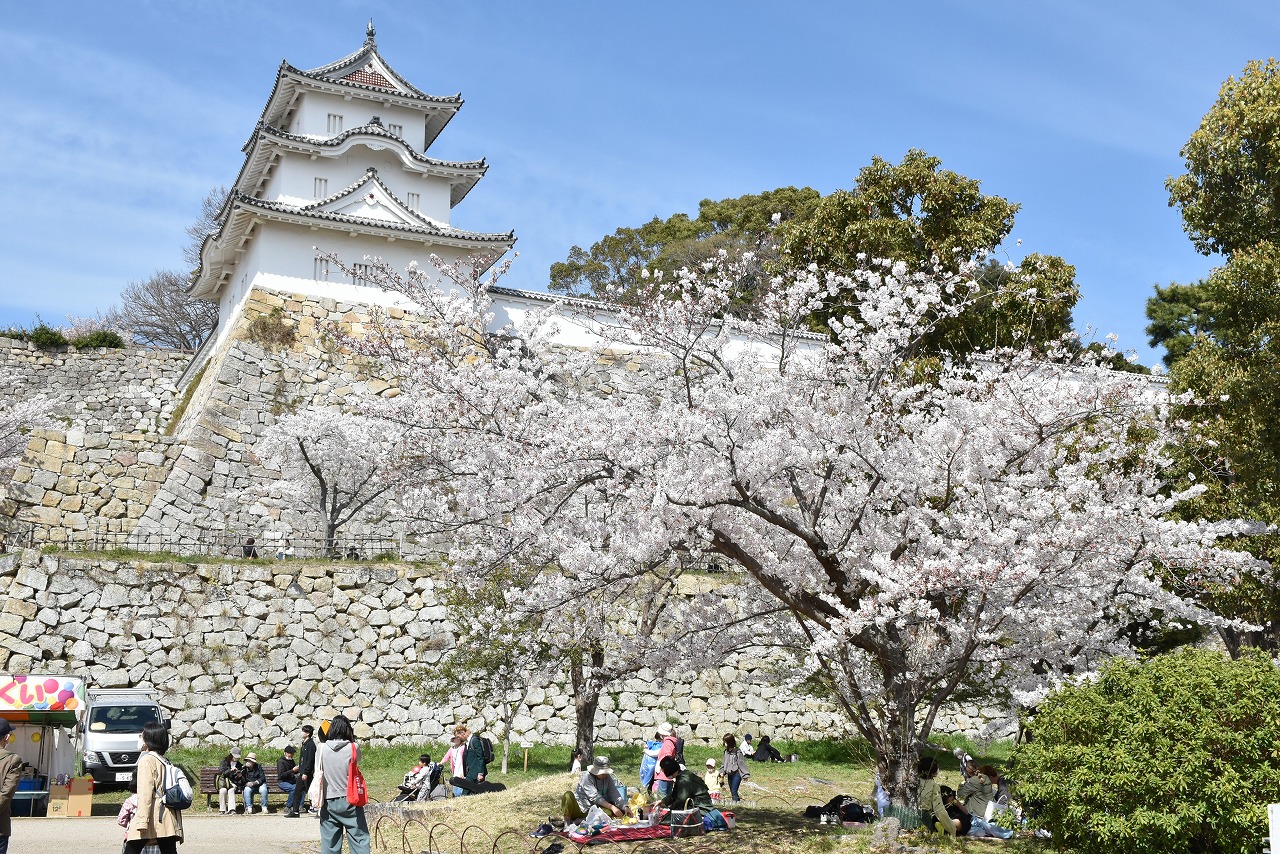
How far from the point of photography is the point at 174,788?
22.9 ft

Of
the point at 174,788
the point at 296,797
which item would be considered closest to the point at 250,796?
the point at 296,797

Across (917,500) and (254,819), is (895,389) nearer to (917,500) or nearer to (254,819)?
(917,500)

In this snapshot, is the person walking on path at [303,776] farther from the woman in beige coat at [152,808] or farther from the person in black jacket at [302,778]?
the woman in beige coat at [152,808]

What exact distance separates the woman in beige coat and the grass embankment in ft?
10.1

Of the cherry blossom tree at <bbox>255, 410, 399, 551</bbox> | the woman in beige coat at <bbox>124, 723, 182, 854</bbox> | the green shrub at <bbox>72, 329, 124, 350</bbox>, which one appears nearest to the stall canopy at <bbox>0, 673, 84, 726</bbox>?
the woman in beige coat at <bbox>124, 723, 182, 854</bbox>

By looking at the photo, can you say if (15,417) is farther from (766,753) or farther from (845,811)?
(845,811)

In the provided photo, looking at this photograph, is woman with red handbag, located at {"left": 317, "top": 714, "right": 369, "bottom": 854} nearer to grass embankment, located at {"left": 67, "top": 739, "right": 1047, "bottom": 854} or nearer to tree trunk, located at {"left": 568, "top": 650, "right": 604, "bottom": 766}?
grass embankment, located at {"left": 67, "top": 739, "right": 1047, "bottom": 854}

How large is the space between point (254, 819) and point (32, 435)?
15602 millimetres

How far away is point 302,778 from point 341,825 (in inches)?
192

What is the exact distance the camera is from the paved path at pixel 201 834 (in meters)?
10.4

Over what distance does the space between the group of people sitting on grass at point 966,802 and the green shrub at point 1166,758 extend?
1477 mm

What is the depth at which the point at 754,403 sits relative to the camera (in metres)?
9.27

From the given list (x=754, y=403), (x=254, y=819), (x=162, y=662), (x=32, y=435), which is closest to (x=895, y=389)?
(x=754, y=403)

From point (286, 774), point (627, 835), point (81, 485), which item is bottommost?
point (286, 774)
